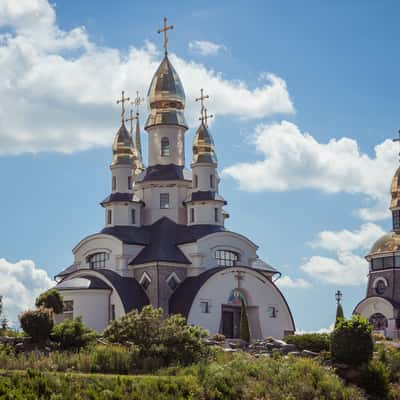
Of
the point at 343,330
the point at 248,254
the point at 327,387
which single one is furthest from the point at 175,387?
the point at 248,254

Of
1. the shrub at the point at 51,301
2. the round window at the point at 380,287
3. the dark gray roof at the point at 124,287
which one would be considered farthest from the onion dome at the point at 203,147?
the round window at the point at 380,287

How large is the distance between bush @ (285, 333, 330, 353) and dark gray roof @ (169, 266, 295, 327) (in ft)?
36.1

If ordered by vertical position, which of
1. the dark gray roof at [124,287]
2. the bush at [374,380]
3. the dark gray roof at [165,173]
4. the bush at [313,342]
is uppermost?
the dark gray roof at [165,173]

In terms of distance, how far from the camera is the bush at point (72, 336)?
30.8 meters

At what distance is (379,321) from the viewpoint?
198 feet

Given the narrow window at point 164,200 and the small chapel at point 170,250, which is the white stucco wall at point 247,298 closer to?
the small chapel at point 170,250

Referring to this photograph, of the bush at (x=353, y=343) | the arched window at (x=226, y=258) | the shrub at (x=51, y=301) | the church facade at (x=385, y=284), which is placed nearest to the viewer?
the bush at (x=353, y=343)

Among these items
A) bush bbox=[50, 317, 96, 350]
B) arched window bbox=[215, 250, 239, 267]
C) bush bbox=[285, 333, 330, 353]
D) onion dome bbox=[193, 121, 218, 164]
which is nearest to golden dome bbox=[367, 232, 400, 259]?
arched window bbox=[215, 250, 239, 267]

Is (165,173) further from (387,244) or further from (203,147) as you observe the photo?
(387,244)

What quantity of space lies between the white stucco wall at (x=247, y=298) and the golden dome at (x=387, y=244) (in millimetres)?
13507

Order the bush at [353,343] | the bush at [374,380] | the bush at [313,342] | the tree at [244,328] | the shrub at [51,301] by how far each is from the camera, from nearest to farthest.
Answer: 1. the bush at [374,380]
2. the bush at [353,343]
3. the bush at [313,342]
4. the shrub at [51,301]
5. the tree at [244,328]

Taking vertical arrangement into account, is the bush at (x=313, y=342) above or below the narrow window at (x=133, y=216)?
below

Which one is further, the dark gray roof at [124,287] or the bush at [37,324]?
the dark gray roof at [124,287]

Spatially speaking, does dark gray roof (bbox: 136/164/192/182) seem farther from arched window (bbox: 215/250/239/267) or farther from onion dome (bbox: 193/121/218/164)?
arched window (bbox: 215/250/239/267)
